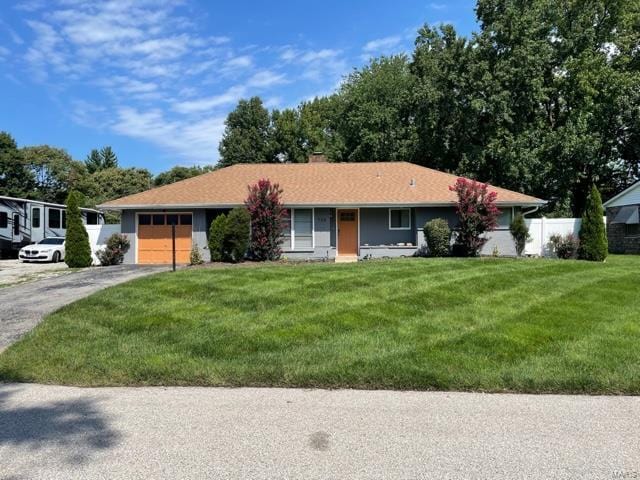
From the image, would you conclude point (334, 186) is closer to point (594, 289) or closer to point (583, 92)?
point (594, 289)

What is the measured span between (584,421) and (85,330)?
655 cm

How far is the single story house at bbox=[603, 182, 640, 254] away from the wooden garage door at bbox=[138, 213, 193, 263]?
65.7ft

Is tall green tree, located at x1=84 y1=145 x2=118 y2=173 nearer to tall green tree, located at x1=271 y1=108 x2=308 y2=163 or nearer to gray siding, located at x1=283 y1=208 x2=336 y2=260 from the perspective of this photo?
tall green tree, located at x1=271 y1=108 x2=308 y2=163

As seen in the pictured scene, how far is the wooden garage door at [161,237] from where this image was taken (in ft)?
66.3

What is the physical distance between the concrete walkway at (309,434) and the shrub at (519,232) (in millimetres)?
15060

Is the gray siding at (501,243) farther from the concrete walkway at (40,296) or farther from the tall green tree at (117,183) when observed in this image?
the tall green tree at (117,183)

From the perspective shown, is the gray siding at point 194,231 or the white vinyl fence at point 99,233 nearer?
the gray siding at point 194,231

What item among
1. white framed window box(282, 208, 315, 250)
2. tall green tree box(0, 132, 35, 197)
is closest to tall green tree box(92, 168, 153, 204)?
tall green tree box(0, 132, 35, 197)

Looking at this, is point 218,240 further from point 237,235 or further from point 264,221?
point 264,221

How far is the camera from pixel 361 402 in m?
4.78

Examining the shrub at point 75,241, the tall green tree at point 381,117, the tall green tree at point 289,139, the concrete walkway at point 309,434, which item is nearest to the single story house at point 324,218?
the shrub at point 75,241

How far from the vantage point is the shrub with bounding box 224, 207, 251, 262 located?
55.5ft

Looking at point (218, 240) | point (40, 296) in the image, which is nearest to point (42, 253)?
point (218, 240)

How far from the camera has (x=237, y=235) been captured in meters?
17.0
